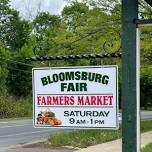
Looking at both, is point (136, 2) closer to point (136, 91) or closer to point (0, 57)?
point (136, 91)

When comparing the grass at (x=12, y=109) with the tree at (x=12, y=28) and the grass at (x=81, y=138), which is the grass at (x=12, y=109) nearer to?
the tree at (x=12, y=28)

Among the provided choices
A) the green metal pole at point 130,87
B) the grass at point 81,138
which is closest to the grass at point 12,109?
the grass at point 81,138

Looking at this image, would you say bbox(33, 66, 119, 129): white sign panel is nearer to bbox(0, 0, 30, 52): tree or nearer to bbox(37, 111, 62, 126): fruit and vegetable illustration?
bbox(37, 111, 62, 126): fruit and vegetable illustration

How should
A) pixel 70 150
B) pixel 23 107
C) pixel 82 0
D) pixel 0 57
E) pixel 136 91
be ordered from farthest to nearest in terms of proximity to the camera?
pixel 0 57 < pixel 23 107 < pixel 82 0 < pixel 70 150 < pixel 136 91

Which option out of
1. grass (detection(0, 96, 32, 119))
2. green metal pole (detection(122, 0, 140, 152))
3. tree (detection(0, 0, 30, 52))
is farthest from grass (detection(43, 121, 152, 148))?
tree (detection(0, 0, 30, 52))

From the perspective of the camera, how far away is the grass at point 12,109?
44156 millimetres

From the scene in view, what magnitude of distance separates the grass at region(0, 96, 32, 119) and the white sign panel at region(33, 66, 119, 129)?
3852cm

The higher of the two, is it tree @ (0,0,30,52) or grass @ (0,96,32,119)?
tree @ (0,0,30,52)

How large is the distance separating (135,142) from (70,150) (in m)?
11.0

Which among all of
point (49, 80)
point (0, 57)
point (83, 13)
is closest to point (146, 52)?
point (83, 13)

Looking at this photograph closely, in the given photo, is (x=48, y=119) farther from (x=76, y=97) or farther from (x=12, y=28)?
(x=12, y=28)

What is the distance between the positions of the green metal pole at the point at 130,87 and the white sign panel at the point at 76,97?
7.3 inches

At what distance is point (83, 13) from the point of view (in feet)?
85.4

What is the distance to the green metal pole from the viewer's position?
5297mm
